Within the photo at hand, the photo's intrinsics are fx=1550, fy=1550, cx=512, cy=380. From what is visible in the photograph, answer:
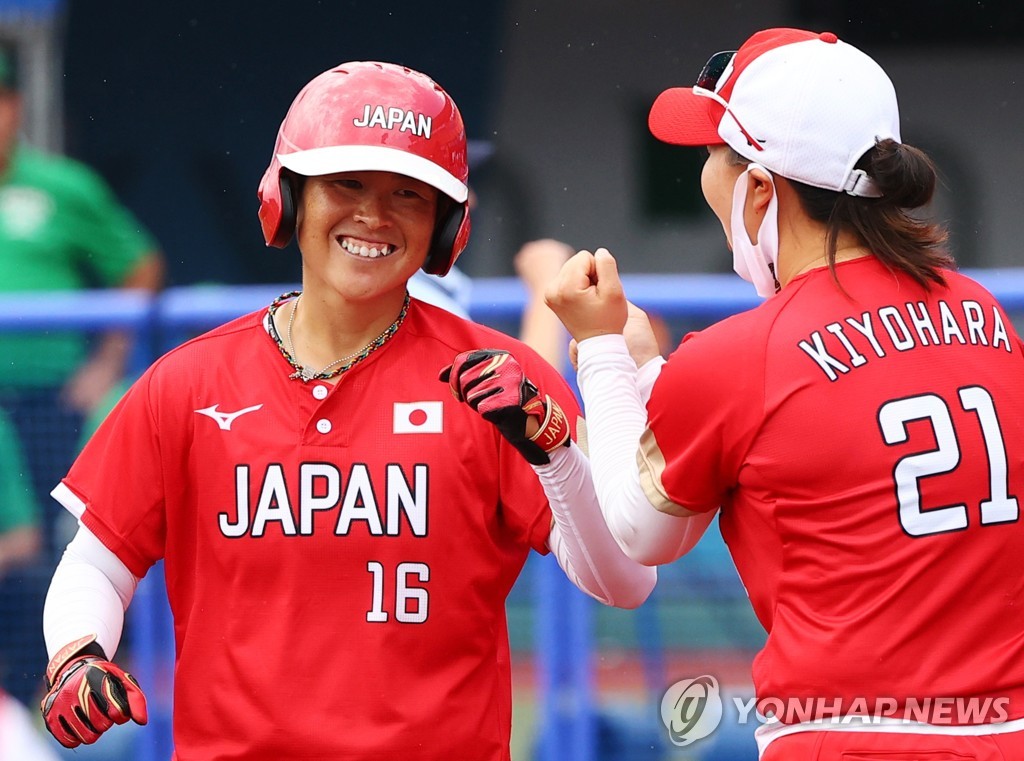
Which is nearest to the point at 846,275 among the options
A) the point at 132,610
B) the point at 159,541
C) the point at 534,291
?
the point at 159,541

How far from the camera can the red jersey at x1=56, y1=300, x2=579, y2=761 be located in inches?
101

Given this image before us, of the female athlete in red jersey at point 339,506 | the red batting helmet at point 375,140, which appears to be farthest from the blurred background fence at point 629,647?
the red batting helmet at point 375,140

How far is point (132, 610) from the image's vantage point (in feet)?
14.7

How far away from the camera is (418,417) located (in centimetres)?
267

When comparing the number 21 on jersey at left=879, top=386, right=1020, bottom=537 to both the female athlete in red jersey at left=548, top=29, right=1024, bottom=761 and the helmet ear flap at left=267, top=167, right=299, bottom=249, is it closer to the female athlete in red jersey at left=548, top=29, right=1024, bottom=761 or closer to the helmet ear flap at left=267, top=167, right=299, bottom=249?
the female athlete in red jersey at left=548, top=29, right=1024, bottom=761

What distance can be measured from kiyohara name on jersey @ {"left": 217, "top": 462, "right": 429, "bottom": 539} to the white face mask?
64 cm

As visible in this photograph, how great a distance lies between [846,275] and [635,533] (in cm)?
50

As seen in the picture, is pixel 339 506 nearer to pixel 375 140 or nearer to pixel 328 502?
pixel 328 502

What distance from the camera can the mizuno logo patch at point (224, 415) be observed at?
2.66 m

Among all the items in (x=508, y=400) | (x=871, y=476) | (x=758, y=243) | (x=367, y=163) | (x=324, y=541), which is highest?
(x=367, y=163)

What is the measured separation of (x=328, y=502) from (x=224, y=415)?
0.25 metres

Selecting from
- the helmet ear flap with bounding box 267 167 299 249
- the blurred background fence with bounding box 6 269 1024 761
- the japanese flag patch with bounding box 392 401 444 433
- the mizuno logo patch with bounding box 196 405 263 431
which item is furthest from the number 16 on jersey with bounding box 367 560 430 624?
the blurred background fence with bounding box 6 269 1024 761

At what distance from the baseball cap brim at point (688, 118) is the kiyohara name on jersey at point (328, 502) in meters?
0.69

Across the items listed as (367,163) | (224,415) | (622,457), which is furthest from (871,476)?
(224,415)
